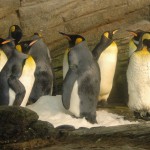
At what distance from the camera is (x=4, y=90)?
8.73 meters

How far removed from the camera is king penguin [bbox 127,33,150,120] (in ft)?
30.1

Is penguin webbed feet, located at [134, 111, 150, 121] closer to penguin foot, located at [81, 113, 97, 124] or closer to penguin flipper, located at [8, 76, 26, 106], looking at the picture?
penguin foot, located at [81, 113, 97, 124]

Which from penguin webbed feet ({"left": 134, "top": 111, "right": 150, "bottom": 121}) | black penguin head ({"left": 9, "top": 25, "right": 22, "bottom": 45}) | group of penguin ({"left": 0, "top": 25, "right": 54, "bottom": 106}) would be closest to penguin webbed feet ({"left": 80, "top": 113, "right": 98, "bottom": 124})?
penguin webbed feet ({"left": 134, "top": 111, "right": 150, "bottom": 121})

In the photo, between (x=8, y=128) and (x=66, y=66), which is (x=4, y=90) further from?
(x=8, y=128)

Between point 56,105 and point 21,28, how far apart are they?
9.22 feet

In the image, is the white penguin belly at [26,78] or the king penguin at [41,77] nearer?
the white penguin belly at [26,78]

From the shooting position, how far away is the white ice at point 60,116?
841 centimetres

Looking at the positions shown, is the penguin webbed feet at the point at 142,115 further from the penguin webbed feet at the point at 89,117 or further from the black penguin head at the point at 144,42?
the black penguin head at the point at 144,42

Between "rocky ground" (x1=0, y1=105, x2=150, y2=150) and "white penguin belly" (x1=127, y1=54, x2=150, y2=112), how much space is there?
2043 millimetres

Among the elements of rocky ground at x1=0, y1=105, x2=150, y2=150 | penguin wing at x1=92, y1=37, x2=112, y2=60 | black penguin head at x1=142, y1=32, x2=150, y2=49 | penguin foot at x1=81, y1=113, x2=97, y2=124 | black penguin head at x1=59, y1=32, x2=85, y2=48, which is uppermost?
black penguin head at x1=59, y1=32, x2=85, y2=48

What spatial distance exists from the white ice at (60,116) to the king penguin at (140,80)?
1.53 feet

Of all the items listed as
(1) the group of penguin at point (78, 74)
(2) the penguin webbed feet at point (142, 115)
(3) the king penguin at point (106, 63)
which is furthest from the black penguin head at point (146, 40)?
(2) the penguin webbed feet at point (142, 115)

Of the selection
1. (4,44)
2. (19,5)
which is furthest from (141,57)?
(19,5)

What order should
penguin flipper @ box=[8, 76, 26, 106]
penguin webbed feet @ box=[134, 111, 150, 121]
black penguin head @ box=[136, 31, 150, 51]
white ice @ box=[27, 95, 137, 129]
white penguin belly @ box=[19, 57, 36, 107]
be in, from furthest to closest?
black penguin head @ box=[136, 31, 150, 51]
penguin webbed feet @ box=[134, 111, 150, 121]
white penguin belly @ box=[19, 57, 36, 107]
penguin flipper @ box=[8, 76, 26, 106]
white ice @ box=[27, 95, 137, 129]
